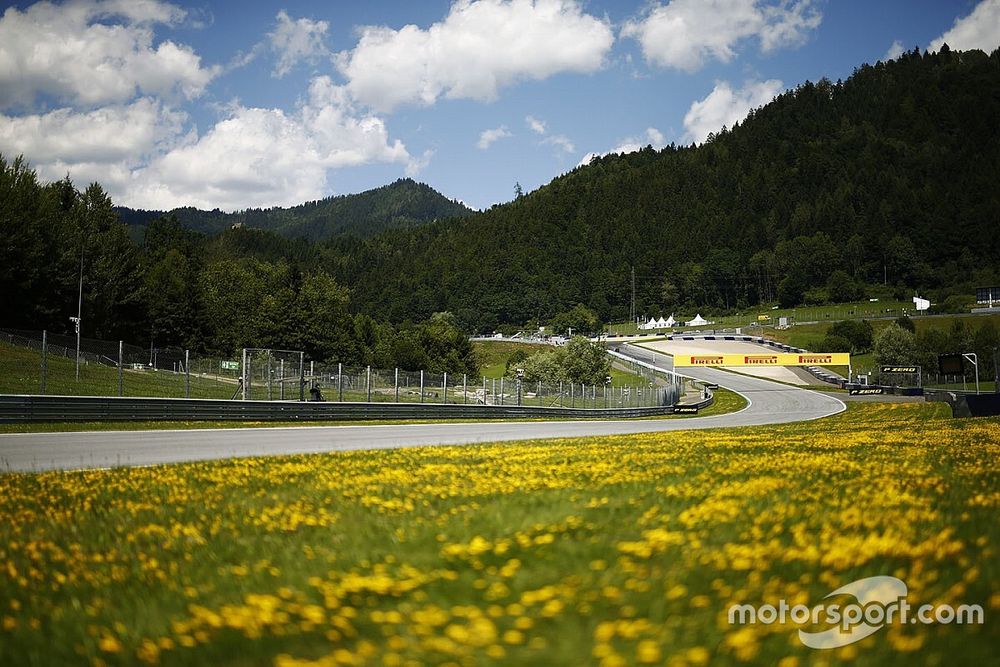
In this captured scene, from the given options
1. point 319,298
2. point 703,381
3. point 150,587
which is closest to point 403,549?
point 150,587

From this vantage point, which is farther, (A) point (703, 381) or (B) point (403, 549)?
(A) point (703, 381)

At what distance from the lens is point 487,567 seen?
4875 millimetres

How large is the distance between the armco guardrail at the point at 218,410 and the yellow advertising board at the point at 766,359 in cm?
7372

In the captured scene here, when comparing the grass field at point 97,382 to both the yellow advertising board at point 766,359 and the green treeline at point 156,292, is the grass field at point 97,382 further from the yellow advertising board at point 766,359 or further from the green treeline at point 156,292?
the yellow advertising board at point 766,359

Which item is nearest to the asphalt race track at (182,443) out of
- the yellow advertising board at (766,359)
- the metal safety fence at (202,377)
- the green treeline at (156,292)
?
the metal safety fence at (202,377)

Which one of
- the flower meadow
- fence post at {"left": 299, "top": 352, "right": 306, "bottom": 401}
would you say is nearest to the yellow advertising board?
fence post at {"left": 299, "top": 352, "right": 306, "bottom": 401}

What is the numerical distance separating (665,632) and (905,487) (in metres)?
4.81

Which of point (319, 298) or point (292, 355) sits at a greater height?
point (319, 298)

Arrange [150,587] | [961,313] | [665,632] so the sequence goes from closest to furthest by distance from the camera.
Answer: [665,632]
[150,587]
[961,313]

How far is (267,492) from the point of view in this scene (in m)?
8.23

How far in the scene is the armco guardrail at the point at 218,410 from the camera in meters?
22.1

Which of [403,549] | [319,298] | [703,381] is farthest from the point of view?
[319,298]

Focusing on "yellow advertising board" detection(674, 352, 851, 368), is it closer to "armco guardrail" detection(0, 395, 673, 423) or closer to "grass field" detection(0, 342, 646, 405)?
"armco guardrail" detection(0, 395, 673, 423)

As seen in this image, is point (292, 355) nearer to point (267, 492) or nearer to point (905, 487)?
point (267, 492)
